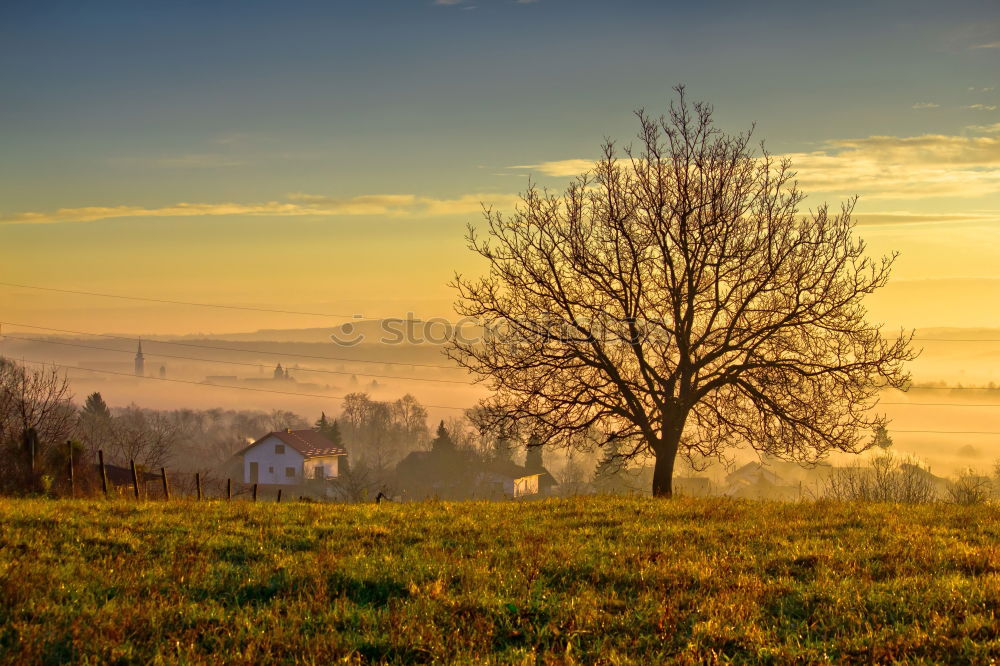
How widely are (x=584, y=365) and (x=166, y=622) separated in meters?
14.5

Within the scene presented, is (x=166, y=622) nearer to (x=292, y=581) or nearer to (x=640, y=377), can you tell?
(x=292, y=581)

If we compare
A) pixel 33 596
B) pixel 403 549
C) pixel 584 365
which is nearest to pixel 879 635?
pixel 403 549

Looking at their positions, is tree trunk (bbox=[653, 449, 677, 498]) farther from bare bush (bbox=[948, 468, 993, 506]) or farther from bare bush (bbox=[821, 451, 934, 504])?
bare bush (bbox=[948, 468, 993, 506])

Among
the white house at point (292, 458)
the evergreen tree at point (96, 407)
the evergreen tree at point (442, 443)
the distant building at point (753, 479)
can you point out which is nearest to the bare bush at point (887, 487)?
the evergreen tree at point (442, 443)

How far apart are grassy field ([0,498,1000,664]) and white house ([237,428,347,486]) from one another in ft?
334

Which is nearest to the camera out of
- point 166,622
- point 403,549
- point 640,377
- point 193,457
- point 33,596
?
point 166,622

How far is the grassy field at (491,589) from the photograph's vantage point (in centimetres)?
763

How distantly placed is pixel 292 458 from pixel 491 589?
11074 cm

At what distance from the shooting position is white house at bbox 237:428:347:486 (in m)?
114

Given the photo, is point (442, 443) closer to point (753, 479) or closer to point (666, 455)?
point (753, 479)

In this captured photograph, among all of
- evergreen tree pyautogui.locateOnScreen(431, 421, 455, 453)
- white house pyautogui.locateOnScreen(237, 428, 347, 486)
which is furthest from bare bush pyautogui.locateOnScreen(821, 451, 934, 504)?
white house pyautogui.locateOnScreen(237, 428, 347, 486)

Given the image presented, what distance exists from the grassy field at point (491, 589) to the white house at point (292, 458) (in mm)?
101681

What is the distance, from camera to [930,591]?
30.4 ft

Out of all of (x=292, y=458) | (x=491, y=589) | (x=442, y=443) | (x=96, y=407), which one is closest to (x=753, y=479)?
(x=442, y=443)
